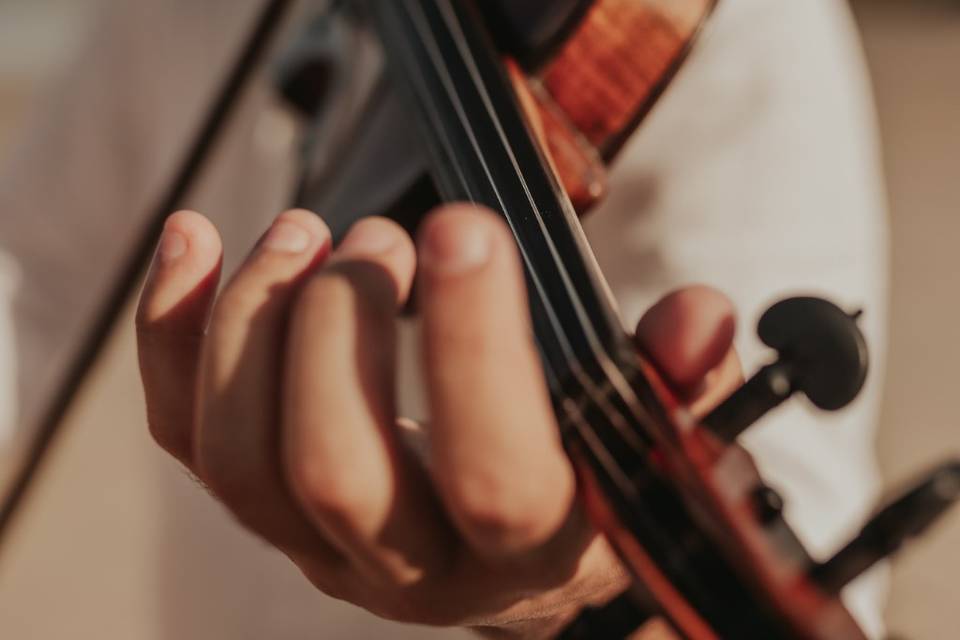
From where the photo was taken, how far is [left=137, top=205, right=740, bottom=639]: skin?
189 millimetres

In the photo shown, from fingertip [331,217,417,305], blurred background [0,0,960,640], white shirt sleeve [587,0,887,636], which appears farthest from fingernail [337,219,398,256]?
blurred background [0,0,960,640]

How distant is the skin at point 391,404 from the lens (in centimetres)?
19

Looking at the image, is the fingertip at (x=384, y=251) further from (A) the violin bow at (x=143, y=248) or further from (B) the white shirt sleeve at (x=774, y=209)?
(A) the violin bow at (x=143, y=248)

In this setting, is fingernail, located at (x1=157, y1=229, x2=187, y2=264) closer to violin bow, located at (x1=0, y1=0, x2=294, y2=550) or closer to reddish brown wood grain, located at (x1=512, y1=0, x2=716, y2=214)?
reddish brown wood grain, located at (x1=512, y1=0, x2=716, y2=214)

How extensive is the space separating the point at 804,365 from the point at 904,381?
57 centimetres

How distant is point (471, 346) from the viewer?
0.61 feet

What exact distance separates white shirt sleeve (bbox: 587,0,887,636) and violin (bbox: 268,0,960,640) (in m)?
0.11

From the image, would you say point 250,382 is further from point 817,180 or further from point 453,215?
point 817,180

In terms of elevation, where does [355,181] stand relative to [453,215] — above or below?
below

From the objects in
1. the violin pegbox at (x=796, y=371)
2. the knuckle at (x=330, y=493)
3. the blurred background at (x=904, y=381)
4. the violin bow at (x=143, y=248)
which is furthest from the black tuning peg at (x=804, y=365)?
the violin bow at (x=143, y=248)

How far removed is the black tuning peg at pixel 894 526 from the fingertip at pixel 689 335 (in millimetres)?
69

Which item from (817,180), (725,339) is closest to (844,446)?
(817,180)

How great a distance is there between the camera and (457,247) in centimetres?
18

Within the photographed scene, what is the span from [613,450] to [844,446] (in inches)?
12.6
